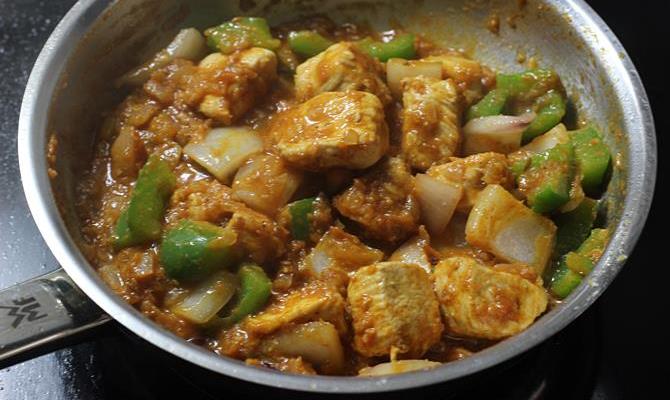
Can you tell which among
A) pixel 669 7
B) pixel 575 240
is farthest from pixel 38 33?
pixel 669 7

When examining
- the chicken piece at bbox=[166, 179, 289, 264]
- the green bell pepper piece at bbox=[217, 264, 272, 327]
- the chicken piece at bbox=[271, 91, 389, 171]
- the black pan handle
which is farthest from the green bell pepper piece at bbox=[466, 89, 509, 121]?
the black pan handle

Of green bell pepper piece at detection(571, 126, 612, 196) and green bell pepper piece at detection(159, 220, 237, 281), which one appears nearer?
green bell pepper piece at detection(159, 220, 237, 281)

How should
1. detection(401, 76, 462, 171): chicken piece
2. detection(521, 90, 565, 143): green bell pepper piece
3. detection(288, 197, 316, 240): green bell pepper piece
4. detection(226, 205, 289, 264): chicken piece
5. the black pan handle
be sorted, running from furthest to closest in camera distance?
1. detection(521, 90, 565, 143): green bell pepper piece
2. detection(401, 76, 462, 171): chicken piece
3. detection(288, 197, 316, 240): green bell pepper piece
4. detection(226, 205, 289, 264): chicken piece
5. the black pan handle

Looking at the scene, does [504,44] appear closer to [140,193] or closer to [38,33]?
[140,193]

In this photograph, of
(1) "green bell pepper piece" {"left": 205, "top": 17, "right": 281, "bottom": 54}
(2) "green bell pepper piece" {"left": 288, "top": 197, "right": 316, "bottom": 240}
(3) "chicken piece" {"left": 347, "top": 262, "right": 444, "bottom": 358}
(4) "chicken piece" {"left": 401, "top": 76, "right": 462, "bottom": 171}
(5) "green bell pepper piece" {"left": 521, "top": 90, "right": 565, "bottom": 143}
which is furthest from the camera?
(1) "green bell pepper piece" {"left": 205, "top": 17, "right": 281, "bottom": 54}

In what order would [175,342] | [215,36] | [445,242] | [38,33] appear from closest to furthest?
[175,342], [445,242], [215,36], [38,33]

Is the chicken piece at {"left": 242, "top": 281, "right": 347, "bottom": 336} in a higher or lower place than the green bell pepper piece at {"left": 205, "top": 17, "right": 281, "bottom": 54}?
lower

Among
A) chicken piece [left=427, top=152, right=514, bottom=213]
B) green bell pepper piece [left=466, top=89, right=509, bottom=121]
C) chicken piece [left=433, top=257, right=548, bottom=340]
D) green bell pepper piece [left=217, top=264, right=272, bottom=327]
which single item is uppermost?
green bell pepper piece [left=466, top=89, right=509, bottom=121]

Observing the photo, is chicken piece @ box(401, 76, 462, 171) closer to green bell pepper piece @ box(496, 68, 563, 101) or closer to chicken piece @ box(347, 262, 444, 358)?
green bell pepper piece @ box(496, 68, 563, 101)
